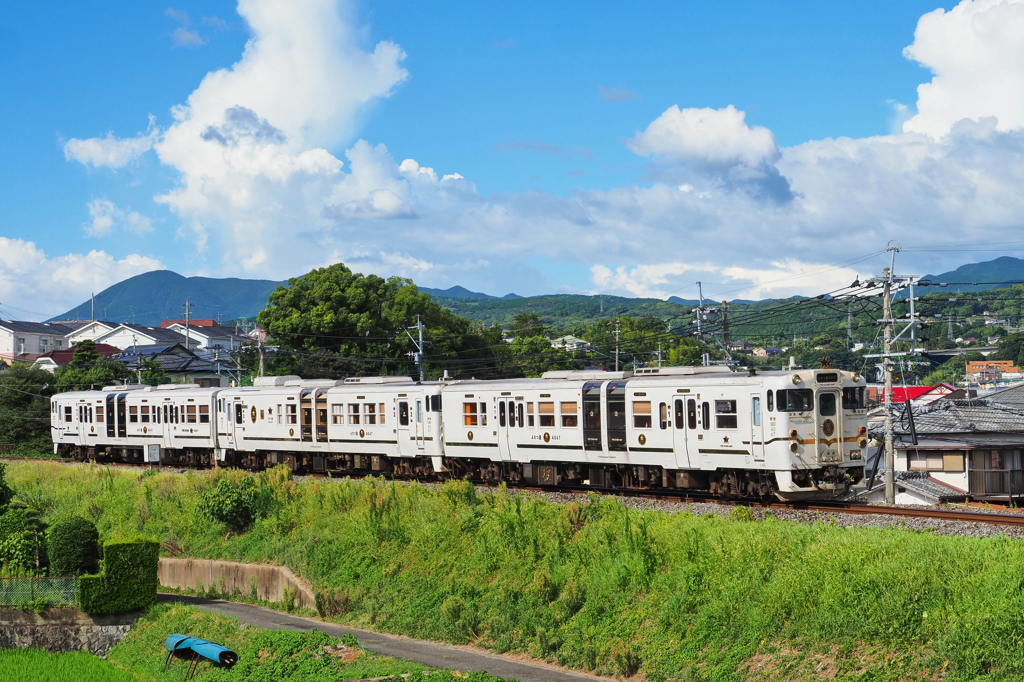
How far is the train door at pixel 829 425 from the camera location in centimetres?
2155

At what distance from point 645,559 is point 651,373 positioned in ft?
29.8

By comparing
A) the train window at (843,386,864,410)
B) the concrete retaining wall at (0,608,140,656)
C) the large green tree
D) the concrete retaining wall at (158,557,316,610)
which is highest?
the large green tree

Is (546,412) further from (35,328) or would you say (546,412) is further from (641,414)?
(35,328)

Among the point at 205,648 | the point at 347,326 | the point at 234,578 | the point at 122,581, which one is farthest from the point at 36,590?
the point at 347,326

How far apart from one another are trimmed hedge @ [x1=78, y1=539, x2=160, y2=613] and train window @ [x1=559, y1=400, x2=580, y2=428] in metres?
10.5

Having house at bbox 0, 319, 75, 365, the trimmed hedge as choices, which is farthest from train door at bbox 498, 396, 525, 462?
house at bbox 0, 319, 75, 365

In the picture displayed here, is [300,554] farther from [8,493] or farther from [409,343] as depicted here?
[409,343]

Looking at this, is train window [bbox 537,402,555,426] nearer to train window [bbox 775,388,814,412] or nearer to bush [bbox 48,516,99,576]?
train window [bbox 775,388,814,412]

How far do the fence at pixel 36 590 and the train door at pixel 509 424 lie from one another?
36.9ft

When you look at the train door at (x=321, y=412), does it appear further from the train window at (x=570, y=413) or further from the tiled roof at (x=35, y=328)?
the tiled roof at (x=35, y=328)

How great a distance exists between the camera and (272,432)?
34844 millimetres

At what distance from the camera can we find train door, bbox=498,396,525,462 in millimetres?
26781

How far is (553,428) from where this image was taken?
1021 inches

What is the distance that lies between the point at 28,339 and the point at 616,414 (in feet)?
342
